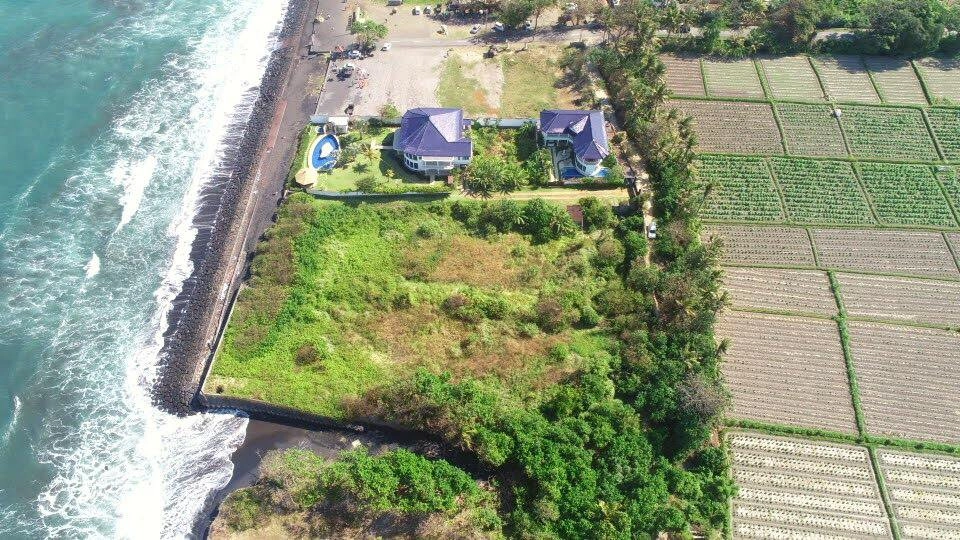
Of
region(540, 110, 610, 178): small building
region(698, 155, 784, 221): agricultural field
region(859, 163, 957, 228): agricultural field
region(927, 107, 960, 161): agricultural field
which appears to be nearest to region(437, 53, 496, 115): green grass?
region(540, 110, 610, 178): small building

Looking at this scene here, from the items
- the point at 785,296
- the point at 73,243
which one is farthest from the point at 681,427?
the point at 73,243

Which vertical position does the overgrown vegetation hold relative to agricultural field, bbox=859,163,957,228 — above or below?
below

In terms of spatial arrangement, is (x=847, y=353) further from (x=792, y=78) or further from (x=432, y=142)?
(x=432, y=142)

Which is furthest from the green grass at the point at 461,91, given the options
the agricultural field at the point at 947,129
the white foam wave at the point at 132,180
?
the agricultural field at the point at 947,129

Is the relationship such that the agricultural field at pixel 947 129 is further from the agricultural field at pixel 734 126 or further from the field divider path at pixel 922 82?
the agricultural field at pixel 734 126

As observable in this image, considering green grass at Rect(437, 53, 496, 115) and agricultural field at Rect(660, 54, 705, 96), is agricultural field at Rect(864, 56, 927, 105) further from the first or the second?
green grass at Rect(437, 53, 496, 115)
